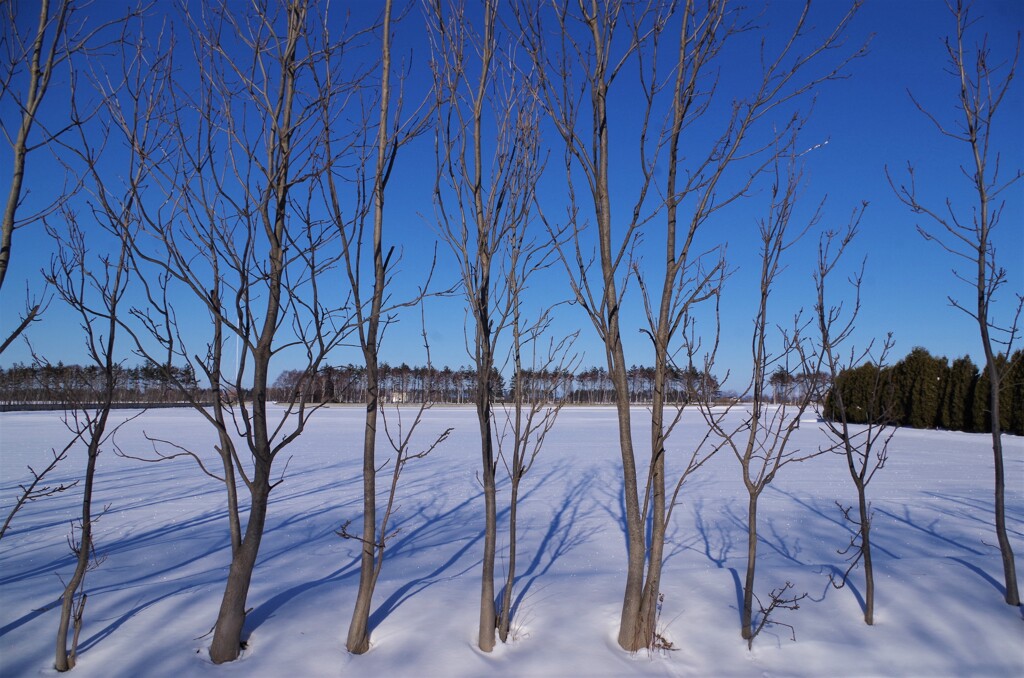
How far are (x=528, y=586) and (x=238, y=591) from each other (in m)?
1.85


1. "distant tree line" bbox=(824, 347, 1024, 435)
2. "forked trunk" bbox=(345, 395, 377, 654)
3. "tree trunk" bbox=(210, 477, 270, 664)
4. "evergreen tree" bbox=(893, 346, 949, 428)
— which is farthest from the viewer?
"evergreen tree" bbox=(893, 346, 949, 428)

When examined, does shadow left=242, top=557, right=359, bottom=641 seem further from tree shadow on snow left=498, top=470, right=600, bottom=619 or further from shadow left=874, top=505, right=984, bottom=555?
shadow left=874, top=505, right=984, bottom=555

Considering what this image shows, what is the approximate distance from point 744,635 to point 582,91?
295 cm

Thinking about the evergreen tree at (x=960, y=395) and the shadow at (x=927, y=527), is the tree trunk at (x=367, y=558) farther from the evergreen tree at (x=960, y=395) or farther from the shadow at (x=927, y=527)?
the evergreen tree at (x=960, y=395)

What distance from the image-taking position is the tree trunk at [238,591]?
2.90 meters

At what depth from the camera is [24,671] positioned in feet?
9.30

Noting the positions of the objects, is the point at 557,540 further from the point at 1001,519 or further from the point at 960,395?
the point at 960,395

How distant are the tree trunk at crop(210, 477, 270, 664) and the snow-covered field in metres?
0.08

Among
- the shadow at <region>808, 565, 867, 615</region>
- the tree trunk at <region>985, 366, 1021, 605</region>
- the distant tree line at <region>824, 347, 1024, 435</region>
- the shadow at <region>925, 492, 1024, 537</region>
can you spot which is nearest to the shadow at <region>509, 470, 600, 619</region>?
the shadow at <region>808, 565, 867, 615</region>

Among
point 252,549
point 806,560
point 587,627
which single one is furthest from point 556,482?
point 252,549

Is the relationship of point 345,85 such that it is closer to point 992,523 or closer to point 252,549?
point 252,549

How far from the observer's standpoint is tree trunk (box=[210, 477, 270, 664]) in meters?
2.90

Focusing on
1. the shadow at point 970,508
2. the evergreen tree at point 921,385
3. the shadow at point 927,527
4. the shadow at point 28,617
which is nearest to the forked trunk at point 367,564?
the shadow at point 28,617

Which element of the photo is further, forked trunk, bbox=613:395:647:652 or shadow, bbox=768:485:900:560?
shadow, bbox=768:485:900:560
